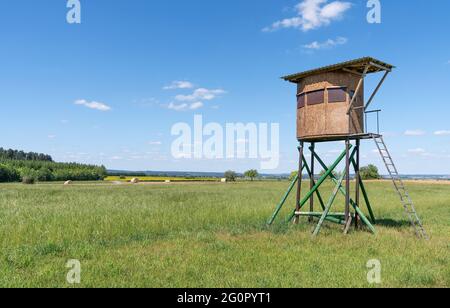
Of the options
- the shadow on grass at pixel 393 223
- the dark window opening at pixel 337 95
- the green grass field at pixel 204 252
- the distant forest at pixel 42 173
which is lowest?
the shadow on grass at pixel 393 223

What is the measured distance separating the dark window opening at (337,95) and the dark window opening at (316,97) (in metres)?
0.36

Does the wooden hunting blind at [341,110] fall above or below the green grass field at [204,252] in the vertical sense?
above

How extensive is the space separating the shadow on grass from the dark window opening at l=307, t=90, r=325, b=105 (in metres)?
6.79

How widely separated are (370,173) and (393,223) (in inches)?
2988

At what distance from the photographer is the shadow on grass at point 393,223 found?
17.5 meters

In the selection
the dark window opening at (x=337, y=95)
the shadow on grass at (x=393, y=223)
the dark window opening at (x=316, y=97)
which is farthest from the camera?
the shadow on grass at (x=393, y=223)

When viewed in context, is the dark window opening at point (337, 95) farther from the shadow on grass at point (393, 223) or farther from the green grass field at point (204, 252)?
the shadow on grass at point (393, 223)

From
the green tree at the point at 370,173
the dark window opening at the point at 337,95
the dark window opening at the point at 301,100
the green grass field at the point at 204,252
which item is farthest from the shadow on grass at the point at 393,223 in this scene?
the green tree at the point at 370,173

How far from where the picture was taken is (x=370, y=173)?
8969 centimetres

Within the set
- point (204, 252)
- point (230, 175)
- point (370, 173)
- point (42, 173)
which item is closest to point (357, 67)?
point (204, 252)

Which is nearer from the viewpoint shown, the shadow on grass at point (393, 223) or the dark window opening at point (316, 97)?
the dark window opening at point (316, 97)
